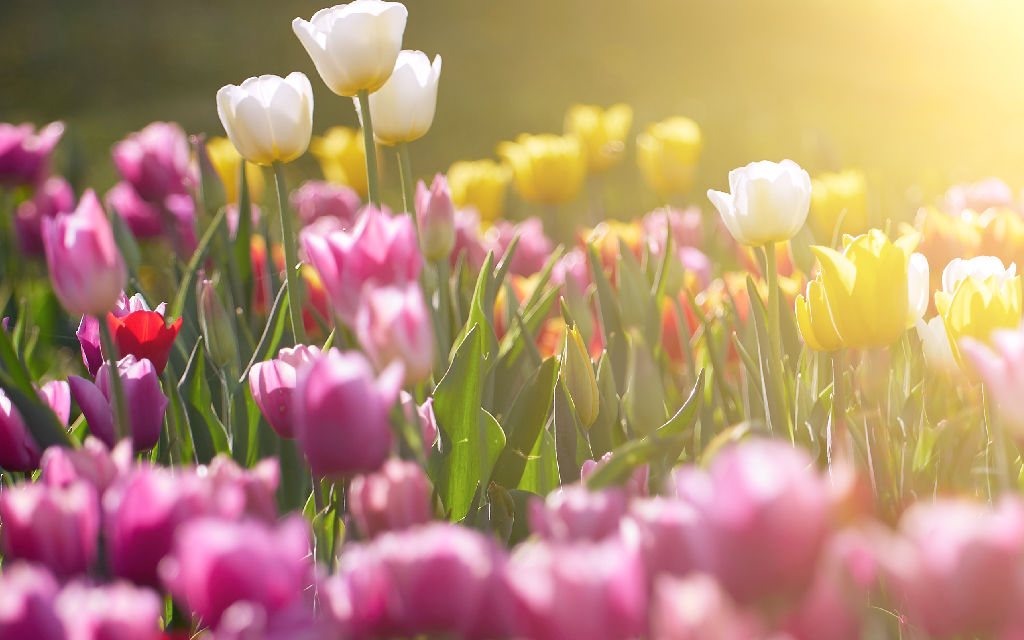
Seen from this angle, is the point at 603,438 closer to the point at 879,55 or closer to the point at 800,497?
the point at 800,497

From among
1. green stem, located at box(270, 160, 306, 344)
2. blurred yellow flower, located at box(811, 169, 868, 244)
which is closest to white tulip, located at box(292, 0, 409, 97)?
green stem, located at box(270, 160, 306, 344)

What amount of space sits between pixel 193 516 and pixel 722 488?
11.6 inches

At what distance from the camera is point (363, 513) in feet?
1.88

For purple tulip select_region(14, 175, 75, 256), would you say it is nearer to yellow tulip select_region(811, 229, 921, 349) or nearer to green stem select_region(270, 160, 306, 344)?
green stem select_region(270, 160, 306, 344)

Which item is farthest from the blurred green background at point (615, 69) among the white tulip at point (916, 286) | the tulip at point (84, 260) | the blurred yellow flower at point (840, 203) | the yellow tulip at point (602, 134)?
the tulip at point (84, 260)

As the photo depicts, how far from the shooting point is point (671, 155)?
2160 mm

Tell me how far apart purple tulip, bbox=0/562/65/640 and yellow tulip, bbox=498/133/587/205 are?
1.93 m

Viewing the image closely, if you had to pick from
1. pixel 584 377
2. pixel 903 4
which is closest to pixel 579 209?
pixel 584 377

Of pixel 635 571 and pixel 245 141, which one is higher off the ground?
pixel 245 141

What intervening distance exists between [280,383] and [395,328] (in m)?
0.22

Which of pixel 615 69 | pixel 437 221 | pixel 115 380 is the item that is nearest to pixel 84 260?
pixel 115 380

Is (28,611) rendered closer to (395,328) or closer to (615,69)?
(395,328)

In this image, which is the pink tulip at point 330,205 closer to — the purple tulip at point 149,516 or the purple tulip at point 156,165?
the purple tulip at point 156,165

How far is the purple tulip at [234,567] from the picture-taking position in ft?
1.43
